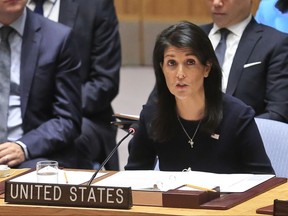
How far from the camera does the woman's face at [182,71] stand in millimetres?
3418

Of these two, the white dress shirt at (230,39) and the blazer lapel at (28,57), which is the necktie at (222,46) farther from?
the blazer lapel at (28,57)

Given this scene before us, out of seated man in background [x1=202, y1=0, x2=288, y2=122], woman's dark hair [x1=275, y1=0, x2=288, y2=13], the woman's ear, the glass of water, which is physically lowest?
the glass of water

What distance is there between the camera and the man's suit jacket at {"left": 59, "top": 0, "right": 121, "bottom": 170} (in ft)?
16.8

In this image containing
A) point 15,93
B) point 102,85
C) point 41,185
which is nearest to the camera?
point 41,185

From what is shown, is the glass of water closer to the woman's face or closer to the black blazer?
the woman's face

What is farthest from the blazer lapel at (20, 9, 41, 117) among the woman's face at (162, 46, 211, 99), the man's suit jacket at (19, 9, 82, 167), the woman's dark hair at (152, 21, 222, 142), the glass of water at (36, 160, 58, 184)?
the glass of water at (36, 160, 58, 184)

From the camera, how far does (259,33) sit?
14.9ft

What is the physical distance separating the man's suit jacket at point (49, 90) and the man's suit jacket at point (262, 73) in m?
0.81

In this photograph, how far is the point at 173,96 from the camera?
355 cm

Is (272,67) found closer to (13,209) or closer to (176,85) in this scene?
(176,85)

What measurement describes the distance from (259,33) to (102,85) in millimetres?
1054

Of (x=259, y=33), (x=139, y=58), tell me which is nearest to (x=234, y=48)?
(x=259, y=33)

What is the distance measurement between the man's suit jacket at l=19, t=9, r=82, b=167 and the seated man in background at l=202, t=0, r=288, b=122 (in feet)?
2.58

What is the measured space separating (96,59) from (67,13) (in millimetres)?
317
